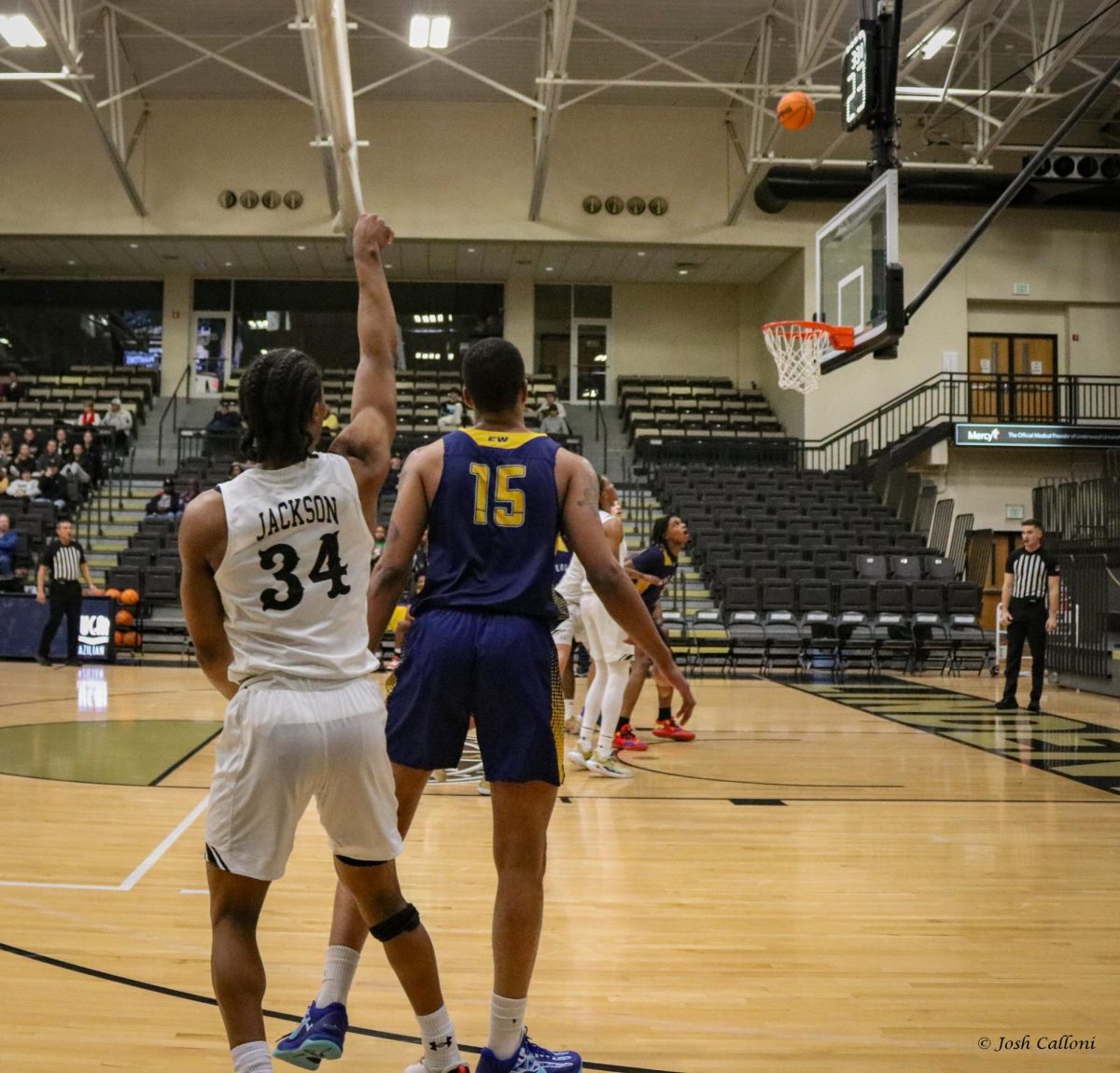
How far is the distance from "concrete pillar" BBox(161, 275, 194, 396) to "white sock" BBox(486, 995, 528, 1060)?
81.2 feet

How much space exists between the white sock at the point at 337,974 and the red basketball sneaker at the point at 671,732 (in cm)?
606

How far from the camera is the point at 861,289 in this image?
366 inches

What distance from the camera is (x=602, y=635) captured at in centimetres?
723

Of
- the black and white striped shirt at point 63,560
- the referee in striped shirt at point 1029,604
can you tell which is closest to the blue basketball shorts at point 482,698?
the referee in striped shirt at point 1029,604

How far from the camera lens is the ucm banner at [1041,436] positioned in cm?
2073

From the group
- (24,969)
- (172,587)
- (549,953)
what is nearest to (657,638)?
(549,953)

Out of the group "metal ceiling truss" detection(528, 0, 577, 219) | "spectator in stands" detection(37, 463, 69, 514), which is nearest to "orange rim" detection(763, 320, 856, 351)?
"metal ceiling truss" detection(528, 0, 577, 219)

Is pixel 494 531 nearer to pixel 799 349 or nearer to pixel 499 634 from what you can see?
pixel 499 634

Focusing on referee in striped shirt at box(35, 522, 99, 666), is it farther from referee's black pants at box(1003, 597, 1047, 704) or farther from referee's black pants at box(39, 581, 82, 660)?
referee's black pants at box(1003, 597, 1047, 704)

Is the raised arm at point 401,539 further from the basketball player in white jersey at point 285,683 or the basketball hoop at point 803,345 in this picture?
the basketball hoop at point 803,345

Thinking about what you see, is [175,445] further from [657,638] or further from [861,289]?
[657,638]

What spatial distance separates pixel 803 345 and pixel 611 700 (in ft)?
18.2

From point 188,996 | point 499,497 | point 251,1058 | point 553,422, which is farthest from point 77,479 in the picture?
point 251,1058

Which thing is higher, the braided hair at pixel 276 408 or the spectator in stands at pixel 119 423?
the spectator in stands at pixel 119 423
